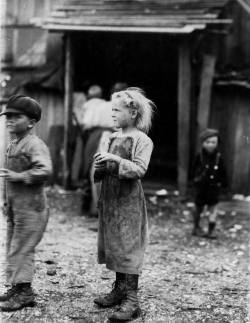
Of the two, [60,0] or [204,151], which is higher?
[60,0]

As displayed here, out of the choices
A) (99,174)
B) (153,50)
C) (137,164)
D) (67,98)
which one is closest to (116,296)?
(99,174)

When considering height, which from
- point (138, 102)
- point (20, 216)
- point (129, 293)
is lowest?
point (129, 293)

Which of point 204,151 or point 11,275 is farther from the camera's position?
point 204,151

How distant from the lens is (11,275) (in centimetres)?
358

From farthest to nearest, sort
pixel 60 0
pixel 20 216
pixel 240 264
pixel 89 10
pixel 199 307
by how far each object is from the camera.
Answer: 1. pixel 60 0
2. pixel 89 10
3. pixel 240 264
4. pixel 199 307
5. pixel 20 216

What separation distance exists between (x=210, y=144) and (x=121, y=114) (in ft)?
10.2

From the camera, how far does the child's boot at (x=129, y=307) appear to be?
11.5ft

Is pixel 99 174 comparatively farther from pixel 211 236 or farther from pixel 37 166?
pixel 211 236

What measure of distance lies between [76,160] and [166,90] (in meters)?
3.05

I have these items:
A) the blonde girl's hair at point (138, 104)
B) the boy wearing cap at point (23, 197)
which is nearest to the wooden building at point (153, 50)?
the blonde girl's hair at point (138, 104)

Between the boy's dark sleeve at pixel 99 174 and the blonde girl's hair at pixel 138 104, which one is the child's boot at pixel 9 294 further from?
the blonde girl's hair at pixel 138 104

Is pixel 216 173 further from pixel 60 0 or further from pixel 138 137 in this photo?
pixel 60 0

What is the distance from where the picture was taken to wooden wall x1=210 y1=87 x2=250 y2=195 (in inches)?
345

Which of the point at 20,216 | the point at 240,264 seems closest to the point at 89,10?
the point at 240,264
